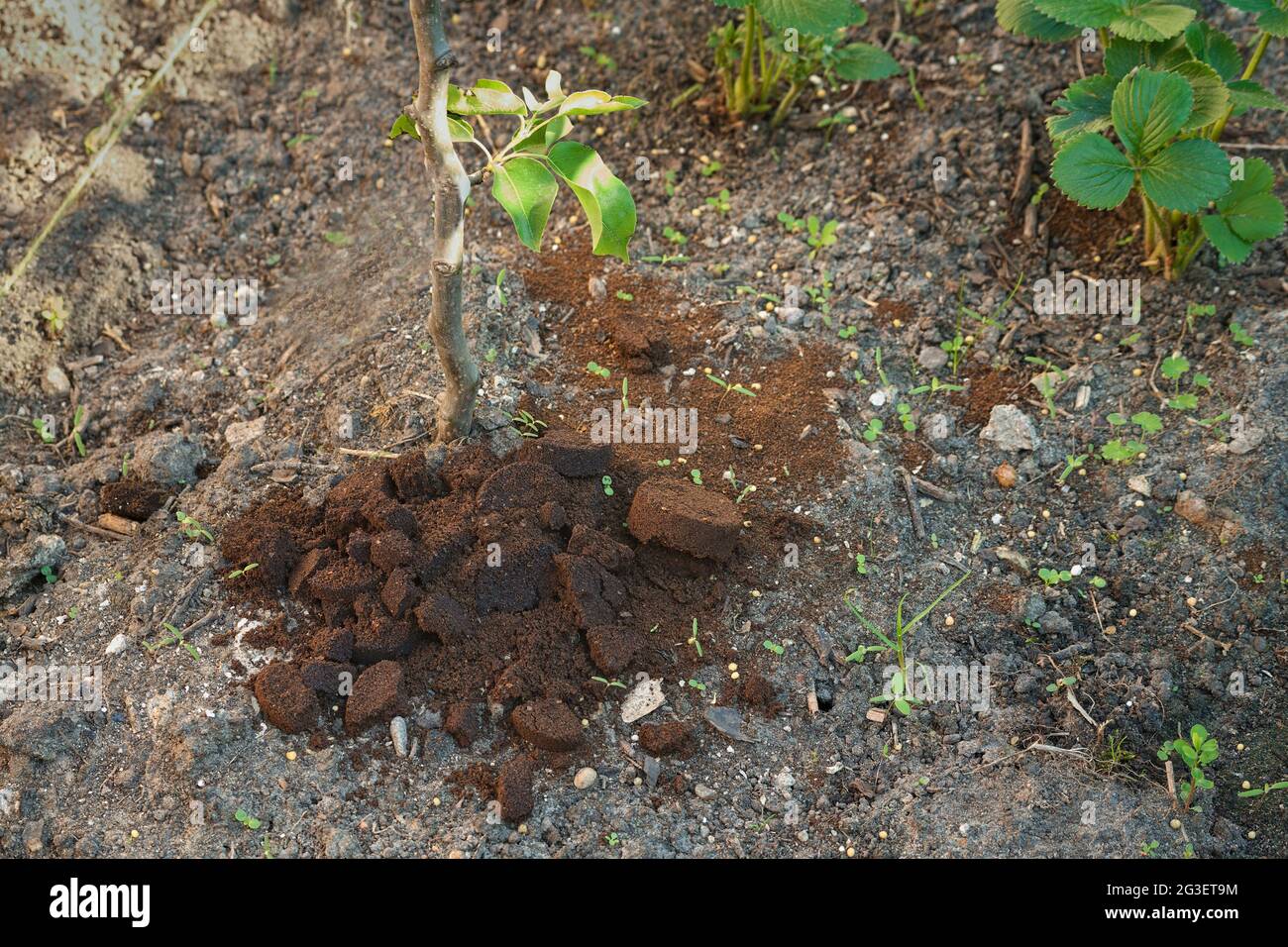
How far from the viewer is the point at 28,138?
363cm

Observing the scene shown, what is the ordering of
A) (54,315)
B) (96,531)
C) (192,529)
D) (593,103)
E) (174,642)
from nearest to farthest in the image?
1. (593,103)
2. (174,642)
3. (192,529)
4. (96,531)
5. (54,315)

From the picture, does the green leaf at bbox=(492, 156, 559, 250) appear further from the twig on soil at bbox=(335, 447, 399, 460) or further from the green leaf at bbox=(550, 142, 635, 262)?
the twig on soil at bbox=(335, 447, 399, 460)

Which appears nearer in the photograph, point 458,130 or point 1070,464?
point 458,130

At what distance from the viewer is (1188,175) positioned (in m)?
2.77

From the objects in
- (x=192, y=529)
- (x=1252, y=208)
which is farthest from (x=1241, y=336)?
(x=192, y=529)

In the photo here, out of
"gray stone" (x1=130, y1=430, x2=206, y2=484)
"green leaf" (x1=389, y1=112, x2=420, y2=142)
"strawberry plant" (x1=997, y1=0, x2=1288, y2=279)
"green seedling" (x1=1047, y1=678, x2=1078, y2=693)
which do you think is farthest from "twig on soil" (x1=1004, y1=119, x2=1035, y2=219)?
"gray stone" (x1=130, y1=430, x2=206, y2=484)

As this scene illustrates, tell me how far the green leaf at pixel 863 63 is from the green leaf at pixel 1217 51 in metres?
0.84

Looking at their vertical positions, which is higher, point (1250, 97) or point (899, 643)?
point (1250, 97)

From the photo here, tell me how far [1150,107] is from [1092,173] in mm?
198

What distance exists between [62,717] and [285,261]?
1.66 metres

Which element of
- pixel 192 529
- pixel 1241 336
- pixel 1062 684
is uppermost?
pixel 1241 336

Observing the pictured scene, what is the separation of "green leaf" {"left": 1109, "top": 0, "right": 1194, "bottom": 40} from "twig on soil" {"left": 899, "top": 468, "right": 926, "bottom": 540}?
3.90 feet

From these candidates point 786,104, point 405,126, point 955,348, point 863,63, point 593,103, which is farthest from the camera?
point 786,104

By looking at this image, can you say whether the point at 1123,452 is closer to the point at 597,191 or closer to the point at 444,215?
the point at 597,191
